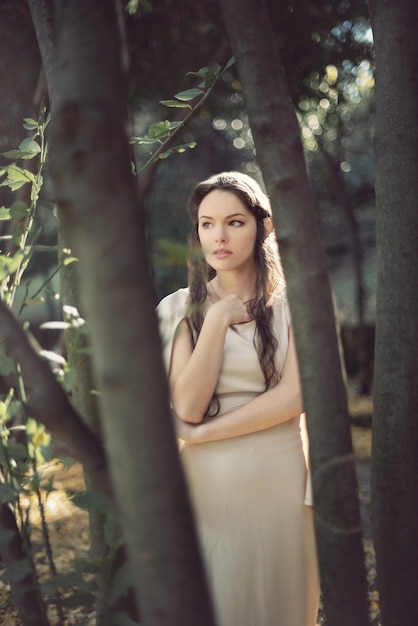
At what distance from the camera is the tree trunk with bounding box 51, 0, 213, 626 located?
0.98 m

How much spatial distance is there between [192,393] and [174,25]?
425 cm

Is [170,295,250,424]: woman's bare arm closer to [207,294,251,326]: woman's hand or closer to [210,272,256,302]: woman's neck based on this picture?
[207,294,251,326]: woman's hand

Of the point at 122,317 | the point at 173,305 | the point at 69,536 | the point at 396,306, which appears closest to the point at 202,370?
the point at 173,305

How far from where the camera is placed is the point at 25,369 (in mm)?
1309

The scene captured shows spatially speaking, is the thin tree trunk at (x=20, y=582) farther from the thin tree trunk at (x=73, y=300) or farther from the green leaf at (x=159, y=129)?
the green leaf at (x=159, y=129)

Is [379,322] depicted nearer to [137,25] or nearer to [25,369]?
[25,369]


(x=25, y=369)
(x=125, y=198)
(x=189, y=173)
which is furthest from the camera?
(x=189, y=173)

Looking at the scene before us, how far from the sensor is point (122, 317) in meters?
0.98

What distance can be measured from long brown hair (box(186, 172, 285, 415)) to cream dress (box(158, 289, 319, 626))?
0.30ft

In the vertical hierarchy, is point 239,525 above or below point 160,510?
below

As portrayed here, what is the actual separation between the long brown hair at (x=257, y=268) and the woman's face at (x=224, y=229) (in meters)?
0.03

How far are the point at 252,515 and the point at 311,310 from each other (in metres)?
1.17

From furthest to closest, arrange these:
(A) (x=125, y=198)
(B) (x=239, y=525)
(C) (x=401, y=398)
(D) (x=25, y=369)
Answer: (B) (x=239, y=525), (C) (x=401, y=398), (D) (x=25, y=369), (A) (x=125, y=198)

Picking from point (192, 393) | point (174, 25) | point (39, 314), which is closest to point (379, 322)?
point (192, 393)
